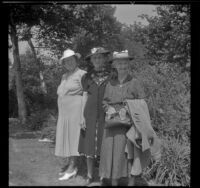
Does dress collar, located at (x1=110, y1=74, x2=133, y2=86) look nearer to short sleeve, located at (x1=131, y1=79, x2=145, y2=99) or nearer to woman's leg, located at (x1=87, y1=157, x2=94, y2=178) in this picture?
short sleeve, located at (x1=131, y1=79, x2=145, y2=99)

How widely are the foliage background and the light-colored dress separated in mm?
338

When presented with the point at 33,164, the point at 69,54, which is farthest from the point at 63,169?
the point at 69,54

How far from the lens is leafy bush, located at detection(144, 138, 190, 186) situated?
16.6ft

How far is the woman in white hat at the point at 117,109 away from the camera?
442cm

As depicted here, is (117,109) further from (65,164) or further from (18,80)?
(18,80)

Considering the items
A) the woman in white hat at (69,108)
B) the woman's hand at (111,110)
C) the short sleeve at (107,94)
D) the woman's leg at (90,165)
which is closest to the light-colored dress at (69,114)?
the woman in white hat at (69,108)

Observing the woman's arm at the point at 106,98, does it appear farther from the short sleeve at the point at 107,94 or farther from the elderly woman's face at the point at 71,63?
the elderly woman's face at the point at 71,63

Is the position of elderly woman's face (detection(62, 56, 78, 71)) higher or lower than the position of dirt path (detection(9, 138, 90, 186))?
higher

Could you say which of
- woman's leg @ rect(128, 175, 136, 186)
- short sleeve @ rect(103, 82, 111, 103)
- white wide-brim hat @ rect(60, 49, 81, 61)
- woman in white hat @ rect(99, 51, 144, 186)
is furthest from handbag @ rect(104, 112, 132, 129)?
white wide-brim hat @ rect(60, 49, 81, 61)

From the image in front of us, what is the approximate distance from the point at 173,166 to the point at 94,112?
1400 millimetres

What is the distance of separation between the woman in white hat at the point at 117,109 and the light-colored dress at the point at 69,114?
25.8 inches

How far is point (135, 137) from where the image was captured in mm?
4391
